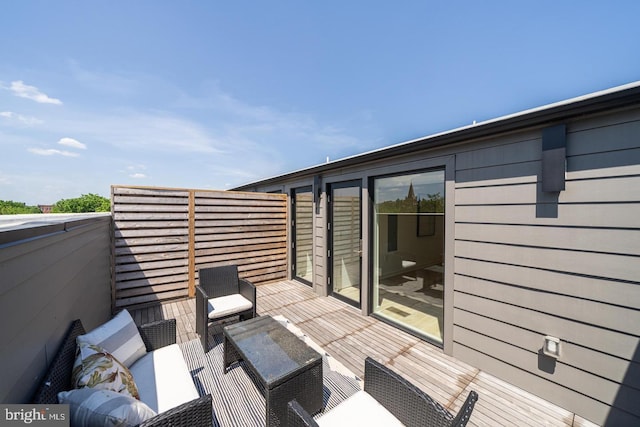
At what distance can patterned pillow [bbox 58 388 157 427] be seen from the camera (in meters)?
1.00

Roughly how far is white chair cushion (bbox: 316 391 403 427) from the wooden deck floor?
935mm

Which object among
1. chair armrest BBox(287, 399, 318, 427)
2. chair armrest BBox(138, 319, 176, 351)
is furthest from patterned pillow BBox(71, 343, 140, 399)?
chair armrest BBox(287, 399, 318, 427)

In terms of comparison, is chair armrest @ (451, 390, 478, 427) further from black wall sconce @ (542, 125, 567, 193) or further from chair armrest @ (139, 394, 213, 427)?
black wall sconce @ (542, 125, 567, 193)

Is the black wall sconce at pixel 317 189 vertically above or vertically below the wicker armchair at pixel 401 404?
above

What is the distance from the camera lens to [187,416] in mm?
1259

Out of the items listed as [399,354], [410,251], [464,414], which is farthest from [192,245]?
[464,414]

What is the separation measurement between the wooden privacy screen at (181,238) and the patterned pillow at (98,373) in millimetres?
3063

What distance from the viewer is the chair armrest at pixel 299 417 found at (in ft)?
4.03

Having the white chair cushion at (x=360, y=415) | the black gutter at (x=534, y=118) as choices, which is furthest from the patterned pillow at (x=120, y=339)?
the black gutter at (x=534, y=118)

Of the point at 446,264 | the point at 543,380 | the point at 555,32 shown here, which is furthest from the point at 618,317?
the point at 555,32

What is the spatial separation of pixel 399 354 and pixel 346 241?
194 centimetres

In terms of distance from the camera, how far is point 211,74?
15.6 feet

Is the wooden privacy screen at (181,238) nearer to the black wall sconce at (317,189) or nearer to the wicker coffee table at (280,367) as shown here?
the black wall sconce at (317,189)

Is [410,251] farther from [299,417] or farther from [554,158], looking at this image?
[299,417]
